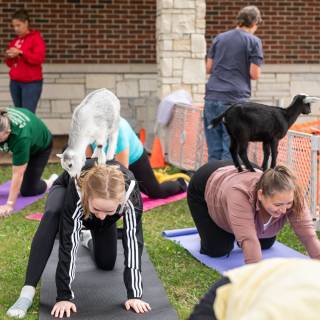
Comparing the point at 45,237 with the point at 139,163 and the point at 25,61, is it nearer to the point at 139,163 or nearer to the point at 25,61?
the point at 139,163

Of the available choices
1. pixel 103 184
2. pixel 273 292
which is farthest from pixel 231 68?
pixel 273 292

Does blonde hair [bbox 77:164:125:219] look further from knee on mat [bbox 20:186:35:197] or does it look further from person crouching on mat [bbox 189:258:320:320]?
knee on mat [bbox 20:186:35:197]

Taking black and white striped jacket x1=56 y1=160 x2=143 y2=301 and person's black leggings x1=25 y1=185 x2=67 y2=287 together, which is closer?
black and white striped jacket x1=56 y1=160 x2=143 y2=301

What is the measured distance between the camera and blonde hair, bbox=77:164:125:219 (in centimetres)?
325

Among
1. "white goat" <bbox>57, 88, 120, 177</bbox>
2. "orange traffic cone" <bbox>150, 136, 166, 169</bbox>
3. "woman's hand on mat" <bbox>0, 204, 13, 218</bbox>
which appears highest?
"white goat" <bbox>57, 88, 120, 177</bbox>

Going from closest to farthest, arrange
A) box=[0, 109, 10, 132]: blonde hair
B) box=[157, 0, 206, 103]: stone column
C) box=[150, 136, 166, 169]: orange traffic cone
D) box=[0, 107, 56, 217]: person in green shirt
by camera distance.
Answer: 1. box=[0, 109, 10, 132]: blonde hair
2. box=[0, 107, 56, 217]: person in green shirt
3. box=[157, 0, 206, 103]: stone column
4. box=[150, 136, 166, 169]: orange traffic cone

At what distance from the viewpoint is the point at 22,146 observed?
5.62m

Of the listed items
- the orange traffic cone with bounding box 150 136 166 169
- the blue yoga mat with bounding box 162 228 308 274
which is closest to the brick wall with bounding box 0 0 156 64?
the orange traffic cone with bounding box 150 136 166 169

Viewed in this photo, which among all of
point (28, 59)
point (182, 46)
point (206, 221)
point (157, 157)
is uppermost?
point (182, 46)

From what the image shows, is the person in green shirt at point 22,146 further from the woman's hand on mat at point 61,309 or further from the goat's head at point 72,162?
the woman's hand on mat at point 61,309

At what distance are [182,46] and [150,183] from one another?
2.96 meters

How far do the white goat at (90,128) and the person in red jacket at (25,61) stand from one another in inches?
177

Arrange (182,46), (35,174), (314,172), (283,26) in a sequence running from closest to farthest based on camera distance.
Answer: (314,172), (35,174), (182,46), (283,26)

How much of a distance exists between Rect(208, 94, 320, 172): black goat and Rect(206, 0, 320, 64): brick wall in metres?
6.46
